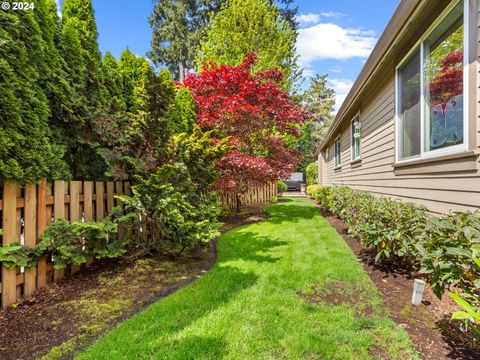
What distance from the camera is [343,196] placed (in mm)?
6160

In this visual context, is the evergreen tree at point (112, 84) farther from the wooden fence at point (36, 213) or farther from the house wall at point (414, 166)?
the house wall at point (414, 166)

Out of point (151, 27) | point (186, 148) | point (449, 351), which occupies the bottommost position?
point (449, 351)

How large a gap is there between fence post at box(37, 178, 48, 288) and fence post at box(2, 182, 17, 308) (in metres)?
0.24

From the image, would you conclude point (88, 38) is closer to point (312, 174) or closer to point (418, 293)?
point (418, 293)

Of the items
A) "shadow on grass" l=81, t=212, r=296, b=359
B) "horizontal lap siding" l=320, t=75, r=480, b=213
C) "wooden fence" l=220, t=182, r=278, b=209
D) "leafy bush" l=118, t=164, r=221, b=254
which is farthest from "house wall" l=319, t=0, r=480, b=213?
"wooden fence" l=220, t=182, r=278, b=209

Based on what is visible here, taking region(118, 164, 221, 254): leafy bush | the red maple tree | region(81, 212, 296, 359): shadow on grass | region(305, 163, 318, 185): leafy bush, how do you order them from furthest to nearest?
region(305, 163, 318, 185): leafy bush, the red maple tree, region(118, 164, 221, 254): leafy bush, region(81, 212, 296, 359): shadow on grass

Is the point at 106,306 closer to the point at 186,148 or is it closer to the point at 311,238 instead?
the point at 186,148

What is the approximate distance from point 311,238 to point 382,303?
2.57 meters

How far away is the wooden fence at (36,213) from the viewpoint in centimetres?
240

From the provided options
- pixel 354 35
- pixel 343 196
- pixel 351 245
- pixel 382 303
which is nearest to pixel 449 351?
pixel 382 303

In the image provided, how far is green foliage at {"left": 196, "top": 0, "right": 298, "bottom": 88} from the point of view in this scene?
11.7 m

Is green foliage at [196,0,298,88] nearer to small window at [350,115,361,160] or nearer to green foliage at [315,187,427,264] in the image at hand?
small window at [350,115,361,160]

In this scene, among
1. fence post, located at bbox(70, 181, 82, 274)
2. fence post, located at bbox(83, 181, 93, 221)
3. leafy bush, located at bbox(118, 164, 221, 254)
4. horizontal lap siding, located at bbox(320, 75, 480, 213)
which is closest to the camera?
horizontal lap siding, located at bbox(320, 75, 480, 213)

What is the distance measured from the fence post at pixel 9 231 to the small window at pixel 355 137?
7.06 m
